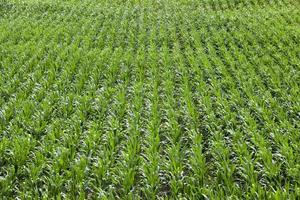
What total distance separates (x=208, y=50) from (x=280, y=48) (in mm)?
2185

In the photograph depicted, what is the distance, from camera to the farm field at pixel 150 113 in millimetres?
4926

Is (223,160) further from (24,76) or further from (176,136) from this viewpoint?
(24,76)

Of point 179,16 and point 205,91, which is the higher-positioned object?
point 205,91

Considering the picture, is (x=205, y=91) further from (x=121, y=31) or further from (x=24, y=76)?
(x=121, y=31)

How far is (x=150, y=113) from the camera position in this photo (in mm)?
6922

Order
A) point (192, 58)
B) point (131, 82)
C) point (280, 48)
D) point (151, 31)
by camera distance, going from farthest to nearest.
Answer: point (151, 31), point (280, 48), point (192, 58), point (131, 82)

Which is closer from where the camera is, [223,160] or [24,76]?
[223,160]

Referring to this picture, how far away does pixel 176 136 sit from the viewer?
6098mm

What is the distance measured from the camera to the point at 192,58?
10.4m

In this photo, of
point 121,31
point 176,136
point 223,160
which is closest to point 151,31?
point 121,31

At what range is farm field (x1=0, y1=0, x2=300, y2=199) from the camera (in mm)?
4926

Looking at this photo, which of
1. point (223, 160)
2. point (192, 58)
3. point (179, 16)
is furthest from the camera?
point (179, 16)

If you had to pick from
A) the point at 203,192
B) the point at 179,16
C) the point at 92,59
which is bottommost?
the point at 179,16

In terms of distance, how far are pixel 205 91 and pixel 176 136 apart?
2.12m
